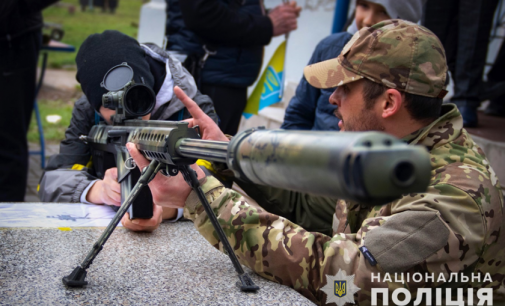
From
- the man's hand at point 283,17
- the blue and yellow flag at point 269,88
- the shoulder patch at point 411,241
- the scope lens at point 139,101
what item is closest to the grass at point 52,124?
the blue and yellow flag at point 269,88

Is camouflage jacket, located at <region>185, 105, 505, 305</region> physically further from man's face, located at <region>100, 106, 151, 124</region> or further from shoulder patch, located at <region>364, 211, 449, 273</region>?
man's face, located at <region>100, 106, 151, 124</region>

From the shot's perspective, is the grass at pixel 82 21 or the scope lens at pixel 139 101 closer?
the scope lens at pixel 139 101

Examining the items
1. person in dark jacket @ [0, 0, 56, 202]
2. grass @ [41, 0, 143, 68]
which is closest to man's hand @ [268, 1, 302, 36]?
person in dark jacket @ [0, 0, 56, 202]

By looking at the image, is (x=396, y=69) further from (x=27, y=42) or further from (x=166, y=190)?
(x=27, y=42)

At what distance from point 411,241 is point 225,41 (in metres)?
2.19

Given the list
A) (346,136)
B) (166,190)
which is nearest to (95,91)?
(166,190)

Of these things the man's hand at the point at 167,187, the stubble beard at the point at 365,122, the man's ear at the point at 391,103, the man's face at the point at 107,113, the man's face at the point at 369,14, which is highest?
the man's face at the point at 369,14

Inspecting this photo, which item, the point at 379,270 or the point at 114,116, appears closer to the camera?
the point at 379,270

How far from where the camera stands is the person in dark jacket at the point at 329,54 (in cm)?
281

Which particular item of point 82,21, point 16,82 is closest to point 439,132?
point 16,82

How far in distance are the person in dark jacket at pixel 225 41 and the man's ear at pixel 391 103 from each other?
1691 millimetres

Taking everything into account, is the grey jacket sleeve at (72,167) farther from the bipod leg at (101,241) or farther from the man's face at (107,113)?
the bipod leg at (101,241)

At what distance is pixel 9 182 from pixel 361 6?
283cm

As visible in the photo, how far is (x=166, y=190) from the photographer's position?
166cm
